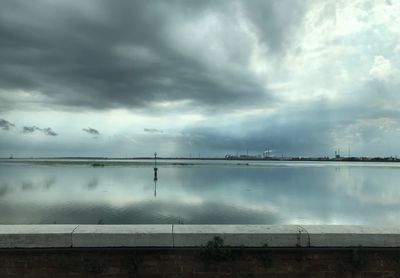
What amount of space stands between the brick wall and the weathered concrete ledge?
0.08 metres

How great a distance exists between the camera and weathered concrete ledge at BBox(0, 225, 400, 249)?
5.02 meters

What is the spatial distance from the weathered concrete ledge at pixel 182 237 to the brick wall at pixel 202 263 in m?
0.08

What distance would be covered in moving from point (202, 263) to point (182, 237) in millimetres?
452

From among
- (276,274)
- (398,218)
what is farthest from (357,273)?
(398,218)

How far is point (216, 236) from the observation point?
519cm

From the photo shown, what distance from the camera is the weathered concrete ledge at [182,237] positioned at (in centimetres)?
502

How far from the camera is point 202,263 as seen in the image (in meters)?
5.14

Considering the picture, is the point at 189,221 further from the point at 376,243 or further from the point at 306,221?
the point at 376,243

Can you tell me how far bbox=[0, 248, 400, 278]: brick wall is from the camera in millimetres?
5004

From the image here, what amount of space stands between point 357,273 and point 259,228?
1479 millimetres

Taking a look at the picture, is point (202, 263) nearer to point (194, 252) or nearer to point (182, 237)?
point (194, 252)

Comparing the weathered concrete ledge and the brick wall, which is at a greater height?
the weathered concrete ledge

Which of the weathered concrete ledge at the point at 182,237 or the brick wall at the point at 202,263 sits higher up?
the weathered concrete ledge at the point at 182,237

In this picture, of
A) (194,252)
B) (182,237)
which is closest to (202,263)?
(194,252)
